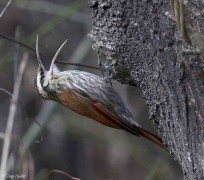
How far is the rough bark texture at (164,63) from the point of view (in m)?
4.12

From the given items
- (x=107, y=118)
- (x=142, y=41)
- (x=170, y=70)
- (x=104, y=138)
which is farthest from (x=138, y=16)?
(x=104, y=138)

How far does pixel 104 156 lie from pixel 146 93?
719 cm

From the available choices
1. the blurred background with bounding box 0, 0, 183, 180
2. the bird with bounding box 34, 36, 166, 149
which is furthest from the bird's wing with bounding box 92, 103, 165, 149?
the blurred background with bounding box 0, 0, 183, 180

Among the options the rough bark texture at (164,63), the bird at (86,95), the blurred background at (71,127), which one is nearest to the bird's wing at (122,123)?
the bird at (86,95)

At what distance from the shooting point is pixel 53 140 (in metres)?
11.0

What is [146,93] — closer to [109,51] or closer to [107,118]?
[109,51]

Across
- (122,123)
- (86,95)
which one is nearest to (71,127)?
(86,95)

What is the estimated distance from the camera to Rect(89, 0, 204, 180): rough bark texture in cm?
412

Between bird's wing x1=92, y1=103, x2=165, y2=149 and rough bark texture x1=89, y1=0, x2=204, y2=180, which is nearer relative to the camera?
rough bark texture x1=89, y1=0, x2=204, y2=180

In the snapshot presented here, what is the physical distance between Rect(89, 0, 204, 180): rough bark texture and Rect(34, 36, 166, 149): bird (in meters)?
0.97

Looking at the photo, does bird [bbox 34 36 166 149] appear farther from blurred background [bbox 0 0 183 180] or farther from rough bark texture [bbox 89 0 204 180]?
blurred background [bbox 0 0 183 180]

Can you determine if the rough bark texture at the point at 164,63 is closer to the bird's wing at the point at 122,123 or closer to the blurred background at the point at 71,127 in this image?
the bird's wing at the point at 122,123

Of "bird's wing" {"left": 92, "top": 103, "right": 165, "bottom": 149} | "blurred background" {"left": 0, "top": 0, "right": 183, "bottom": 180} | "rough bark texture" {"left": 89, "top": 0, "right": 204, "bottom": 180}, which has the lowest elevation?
"blurred background" {"left": 0, "top": 0, "right": 183, "bottom": 180}

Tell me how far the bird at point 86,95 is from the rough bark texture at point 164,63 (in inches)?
38.0
